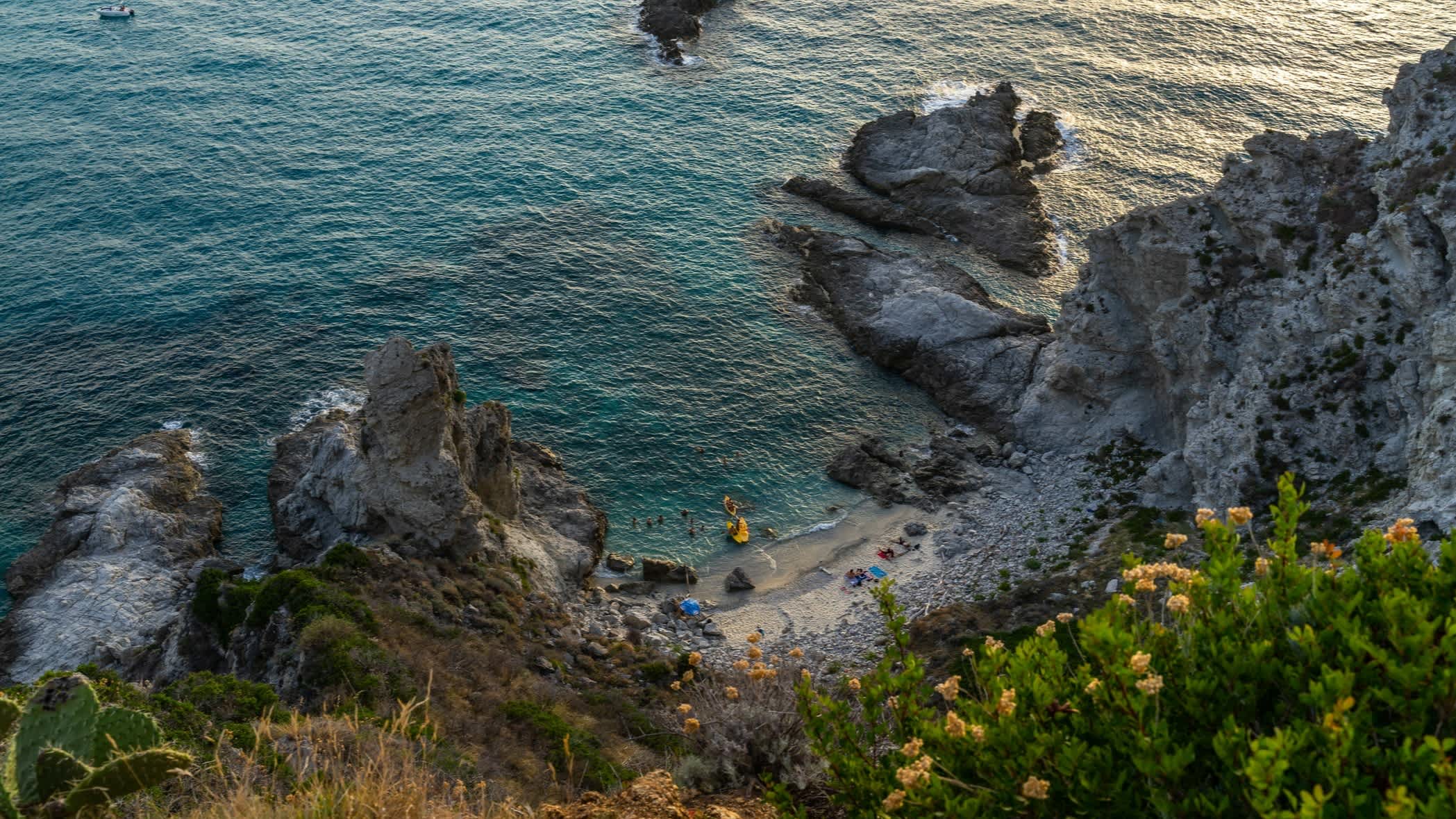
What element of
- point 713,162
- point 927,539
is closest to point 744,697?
point 927,539

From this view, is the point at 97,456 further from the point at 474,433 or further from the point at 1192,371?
the point at 1192,371

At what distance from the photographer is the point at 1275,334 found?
44.0 m

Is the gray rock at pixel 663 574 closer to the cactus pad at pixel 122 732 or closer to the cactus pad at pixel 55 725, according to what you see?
the cactus pad at pixel 122 732

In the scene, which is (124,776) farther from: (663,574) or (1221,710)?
(663,574)

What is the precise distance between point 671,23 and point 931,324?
5479 cm

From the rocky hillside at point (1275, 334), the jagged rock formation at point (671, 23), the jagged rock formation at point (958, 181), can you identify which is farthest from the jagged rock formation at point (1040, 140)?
the jagged rock formation at point (671, 23)

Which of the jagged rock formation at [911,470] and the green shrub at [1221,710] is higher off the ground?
the green shrub at [1221,710]

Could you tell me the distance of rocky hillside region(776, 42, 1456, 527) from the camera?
1545 inches

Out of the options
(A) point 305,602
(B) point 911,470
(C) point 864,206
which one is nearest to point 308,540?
(A) point 305,602

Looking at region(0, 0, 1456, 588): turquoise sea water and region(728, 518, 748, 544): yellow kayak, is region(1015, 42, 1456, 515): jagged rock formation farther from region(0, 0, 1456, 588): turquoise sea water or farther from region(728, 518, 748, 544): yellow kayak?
region(728, 518, 748, 544): yellow kayak

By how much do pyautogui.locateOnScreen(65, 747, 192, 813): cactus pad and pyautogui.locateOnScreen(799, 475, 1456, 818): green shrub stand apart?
9.10 m

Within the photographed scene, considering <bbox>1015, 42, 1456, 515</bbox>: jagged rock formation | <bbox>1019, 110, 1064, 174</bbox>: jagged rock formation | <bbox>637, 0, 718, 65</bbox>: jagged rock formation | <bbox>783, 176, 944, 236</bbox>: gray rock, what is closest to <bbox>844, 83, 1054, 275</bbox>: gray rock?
<bbox>783, 176, 944, 236</bbox>: gray rock

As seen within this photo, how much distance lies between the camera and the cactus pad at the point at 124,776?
14.2 meters

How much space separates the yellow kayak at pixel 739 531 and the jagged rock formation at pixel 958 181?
3052 cm
